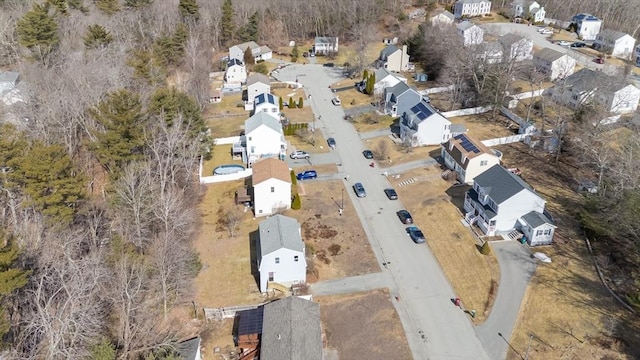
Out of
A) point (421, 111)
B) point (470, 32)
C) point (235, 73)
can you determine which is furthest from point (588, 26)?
point (235, 73)

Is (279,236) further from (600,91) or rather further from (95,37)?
(95,37)

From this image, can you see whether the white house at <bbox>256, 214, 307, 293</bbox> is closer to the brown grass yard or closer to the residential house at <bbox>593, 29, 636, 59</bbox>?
the brown grass yard

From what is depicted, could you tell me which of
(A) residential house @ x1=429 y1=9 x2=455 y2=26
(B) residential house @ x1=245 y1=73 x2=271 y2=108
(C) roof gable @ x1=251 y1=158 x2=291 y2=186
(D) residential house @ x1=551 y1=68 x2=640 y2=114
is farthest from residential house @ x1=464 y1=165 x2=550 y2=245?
(A) residential house @ x1=429 y1=9 x2=455 y2=26

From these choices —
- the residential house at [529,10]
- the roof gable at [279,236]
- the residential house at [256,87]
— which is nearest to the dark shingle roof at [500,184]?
the roof gable at [279,236]

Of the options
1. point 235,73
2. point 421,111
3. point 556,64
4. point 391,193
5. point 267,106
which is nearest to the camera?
point 391,193

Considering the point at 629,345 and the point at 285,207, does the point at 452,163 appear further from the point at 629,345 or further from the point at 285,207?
the point at 629,345

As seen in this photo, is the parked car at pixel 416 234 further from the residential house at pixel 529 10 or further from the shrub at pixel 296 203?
the residential house at pixel 529 10
